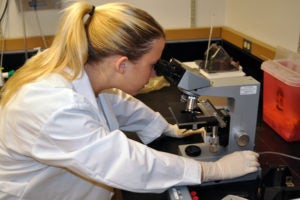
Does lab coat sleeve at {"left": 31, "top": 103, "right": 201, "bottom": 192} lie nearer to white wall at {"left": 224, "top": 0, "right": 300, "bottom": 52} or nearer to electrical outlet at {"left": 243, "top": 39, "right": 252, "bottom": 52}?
white wall at {"left": 224, "top": 0, "right": 300, "bottom": 52}

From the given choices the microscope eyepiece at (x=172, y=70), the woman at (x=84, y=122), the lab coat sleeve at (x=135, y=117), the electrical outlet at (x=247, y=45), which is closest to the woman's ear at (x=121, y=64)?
the woman at (x=84, y=122)

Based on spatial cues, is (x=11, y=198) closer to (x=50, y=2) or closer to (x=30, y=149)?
(x=30, y=149)

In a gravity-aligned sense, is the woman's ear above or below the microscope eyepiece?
above

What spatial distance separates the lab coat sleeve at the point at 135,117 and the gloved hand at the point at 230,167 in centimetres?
34

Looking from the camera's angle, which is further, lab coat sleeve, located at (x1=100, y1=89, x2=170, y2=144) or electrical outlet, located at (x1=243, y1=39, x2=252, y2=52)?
electrical outlet, located at (x1=243, y1=39, x2=252, y2=52)

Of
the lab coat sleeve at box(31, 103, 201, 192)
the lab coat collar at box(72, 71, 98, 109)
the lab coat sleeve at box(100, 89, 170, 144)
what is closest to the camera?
the lab coat sleeve at box(31, 103, 201, 192)

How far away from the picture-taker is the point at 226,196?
35.0 inches

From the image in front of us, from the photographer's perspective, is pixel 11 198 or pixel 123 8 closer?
pixel 123 8

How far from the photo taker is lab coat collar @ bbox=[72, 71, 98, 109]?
34.7 inches

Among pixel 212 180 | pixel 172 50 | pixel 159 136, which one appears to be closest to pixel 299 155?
pixel 212 180

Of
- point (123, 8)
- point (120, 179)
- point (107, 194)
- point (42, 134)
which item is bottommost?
point (107, 194)

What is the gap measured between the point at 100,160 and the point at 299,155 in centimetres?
76

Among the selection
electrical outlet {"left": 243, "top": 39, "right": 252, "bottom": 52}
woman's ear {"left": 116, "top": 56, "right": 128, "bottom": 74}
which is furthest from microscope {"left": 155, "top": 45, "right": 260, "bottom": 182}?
electrical outlet {"left": 243, "top": 39, "right": 252, "bottom": 52}

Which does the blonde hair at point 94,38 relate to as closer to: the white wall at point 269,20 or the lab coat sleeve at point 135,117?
the lab coat sleeve at point 135,117
